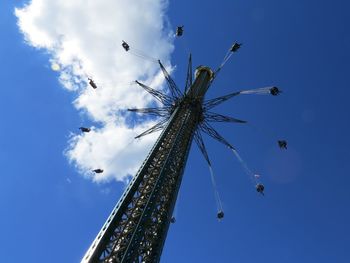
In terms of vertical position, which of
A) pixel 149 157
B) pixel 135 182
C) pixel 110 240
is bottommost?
pixel 110 240

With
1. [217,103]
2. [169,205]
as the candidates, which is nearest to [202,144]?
[217,103]

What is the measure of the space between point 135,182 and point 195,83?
47.4 ft

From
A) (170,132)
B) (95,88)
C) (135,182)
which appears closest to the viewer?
(135,182)

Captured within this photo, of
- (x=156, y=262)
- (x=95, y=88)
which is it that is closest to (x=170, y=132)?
(x=156, y=262)

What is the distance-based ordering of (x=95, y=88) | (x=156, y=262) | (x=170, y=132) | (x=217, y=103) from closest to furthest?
(x=156, y=262) < (x=170, y=132) < (x=217, y=103) < (x=95, y=88)

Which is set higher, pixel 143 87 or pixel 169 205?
pixel 143 87

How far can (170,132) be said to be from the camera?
23844 millimetres

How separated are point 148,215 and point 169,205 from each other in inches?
85.3

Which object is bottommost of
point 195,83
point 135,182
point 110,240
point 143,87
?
point 110,240

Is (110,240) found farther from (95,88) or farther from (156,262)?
(95,88)

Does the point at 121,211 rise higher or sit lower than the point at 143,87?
lower

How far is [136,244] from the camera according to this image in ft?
54.7

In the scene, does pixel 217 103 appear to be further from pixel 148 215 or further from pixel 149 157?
pixel 148 215

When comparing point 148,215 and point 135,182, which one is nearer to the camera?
point 148,215
